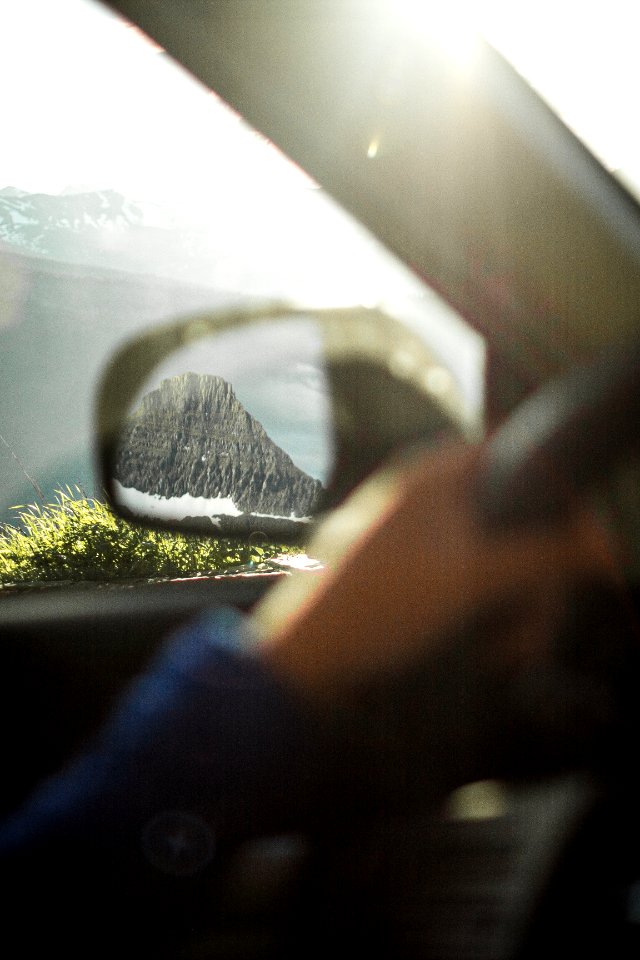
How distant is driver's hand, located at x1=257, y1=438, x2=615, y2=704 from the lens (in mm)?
1069

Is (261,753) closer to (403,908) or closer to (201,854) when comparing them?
(201,854)

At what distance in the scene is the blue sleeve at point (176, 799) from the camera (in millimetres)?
1922

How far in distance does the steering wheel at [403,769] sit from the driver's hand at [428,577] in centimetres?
4

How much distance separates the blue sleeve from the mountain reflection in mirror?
61 cm

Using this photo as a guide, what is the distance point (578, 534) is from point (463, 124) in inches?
25.8

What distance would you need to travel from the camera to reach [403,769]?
169cm

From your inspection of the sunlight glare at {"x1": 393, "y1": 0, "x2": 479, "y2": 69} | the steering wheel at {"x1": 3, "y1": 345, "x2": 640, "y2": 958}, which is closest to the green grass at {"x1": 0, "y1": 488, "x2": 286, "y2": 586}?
the steering wheel at {"x1": 3, "y1": 345, "x2": 640, "y2": 958}

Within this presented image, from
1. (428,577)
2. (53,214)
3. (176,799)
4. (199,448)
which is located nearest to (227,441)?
(199,448)

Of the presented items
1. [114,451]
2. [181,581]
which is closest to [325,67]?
[114,451]

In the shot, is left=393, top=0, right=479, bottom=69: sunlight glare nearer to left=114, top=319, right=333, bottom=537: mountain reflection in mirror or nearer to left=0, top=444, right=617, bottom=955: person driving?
left=0, top=444, right=617, bottom=955: person driving

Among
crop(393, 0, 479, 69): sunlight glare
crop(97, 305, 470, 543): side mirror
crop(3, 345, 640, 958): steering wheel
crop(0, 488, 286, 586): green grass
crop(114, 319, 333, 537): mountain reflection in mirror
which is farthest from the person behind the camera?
crop(0, 488, 286, 586): green grass

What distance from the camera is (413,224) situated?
141 centimetres

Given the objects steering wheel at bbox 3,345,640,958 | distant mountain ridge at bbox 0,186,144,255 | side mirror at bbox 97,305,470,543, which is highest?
distant mountain ridge at bbox 0,186,144,255

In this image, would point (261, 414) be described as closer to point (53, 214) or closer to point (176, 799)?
point (176, 799)
